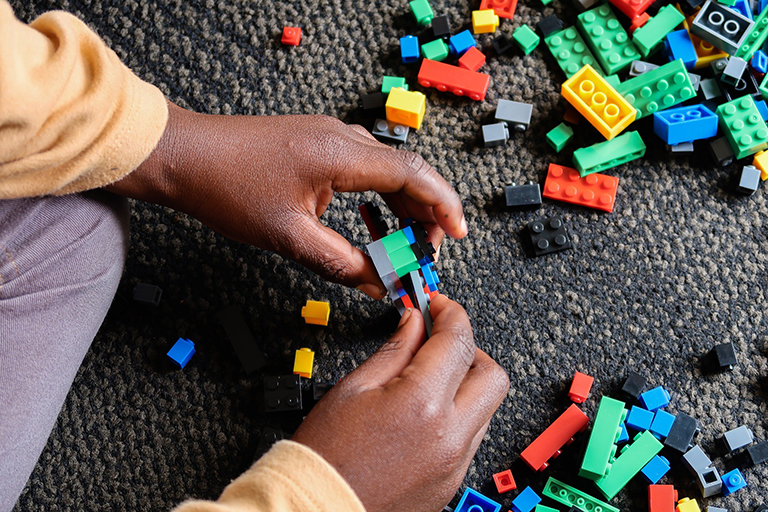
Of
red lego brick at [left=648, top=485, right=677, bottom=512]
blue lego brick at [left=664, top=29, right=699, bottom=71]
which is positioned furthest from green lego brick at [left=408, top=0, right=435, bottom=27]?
red lego brick at [left=648, top=485, right=677, bottom=512]

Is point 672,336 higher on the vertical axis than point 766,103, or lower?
lower

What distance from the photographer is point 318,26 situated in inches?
44.6

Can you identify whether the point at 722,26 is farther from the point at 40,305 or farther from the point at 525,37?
the point at 40,305

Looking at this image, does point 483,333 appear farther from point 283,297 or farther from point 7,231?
point 7,231

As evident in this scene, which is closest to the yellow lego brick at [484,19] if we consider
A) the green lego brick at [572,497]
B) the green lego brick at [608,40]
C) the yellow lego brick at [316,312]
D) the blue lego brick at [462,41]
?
the blue lego brick at [462,41]

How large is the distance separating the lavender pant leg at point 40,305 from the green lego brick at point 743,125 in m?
0.97

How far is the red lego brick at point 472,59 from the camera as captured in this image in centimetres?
109

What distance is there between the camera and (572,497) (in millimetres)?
954

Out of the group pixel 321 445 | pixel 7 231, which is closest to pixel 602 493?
pixel 321 445

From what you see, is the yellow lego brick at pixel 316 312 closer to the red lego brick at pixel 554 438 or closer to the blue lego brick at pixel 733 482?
the red lego brick at pixel 554 438

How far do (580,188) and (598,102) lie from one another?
14cm

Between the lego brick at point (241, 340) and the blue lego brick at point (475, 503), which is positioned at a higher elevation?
the lego brick at point (241, 340)

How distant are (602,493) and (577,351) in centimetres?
22

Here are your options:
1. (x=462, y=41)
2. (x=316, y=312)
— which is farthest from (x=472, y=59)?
(x=316, y=312)
